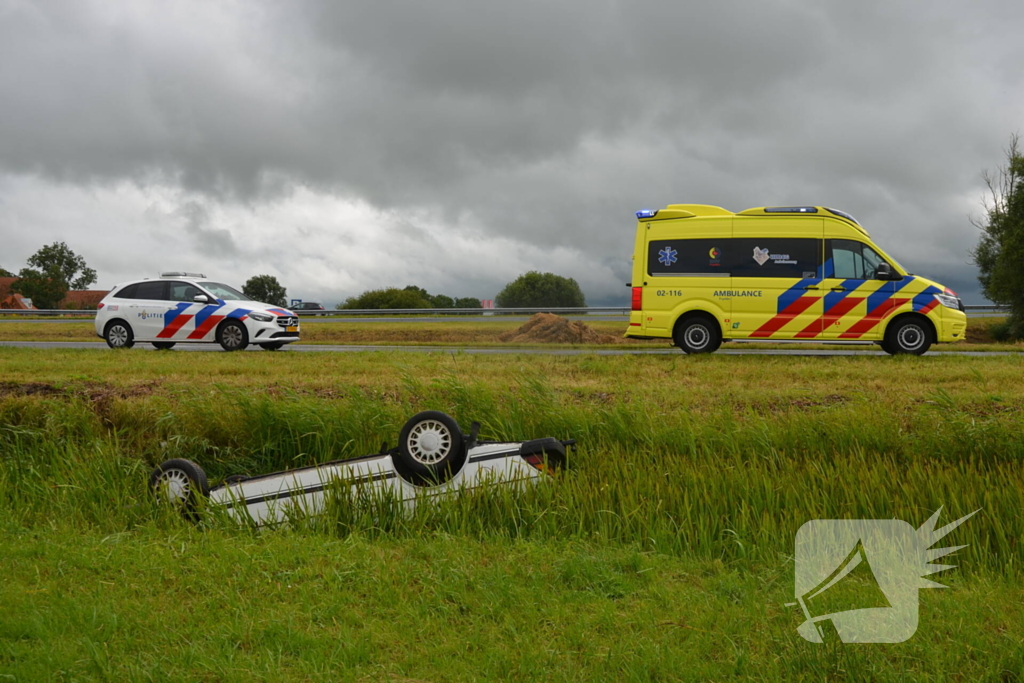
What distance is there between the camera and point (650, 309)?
13781mm

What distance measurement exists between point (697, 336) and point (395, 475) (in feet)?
30.7

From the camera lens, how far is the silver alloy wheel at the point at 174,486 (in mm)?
5570

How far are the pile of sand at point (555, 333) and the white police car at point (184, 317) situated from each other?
775cm

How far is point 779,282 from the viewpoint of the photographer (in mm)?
13477

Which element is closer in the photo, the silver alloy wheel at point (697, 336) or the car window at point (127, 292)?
the silver alloy wheel at point (697, 336)

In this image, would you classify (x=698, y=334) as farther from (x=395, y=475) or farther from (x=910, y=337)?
(x=395, y=475)

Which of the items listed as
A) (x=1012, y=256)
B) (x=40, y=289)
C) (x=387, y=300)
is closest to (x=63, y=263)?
(x=40, y=289)

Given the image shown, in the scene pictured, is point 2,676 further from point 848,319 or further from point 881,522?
point 848,319

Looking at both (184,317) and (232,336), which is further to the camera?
(232,336)

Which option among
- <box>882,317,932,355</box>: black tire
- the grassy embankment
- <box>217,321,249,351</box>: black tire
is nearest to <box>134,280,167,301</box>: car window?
<box>217,321,249,351</box>: black tire

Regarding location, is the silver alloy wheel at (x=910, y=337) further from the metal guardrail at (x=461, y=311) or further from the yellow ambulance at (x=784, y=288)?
the metal guardrail at (x=461, y=311)

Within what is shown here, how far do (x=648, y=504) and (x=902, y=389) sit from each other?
4.44 metres

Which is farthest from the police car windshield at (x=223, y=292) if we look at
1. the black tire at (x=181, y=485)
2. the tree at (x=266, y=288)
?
the tree at (x=266, y=288)

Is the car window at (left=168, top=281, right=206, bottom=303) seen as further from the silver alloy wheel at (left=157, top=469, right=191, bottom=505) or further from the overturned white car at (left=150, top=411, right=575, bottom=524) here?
the overturned white car at (left=150, top=411, right=575, bottom=524)
